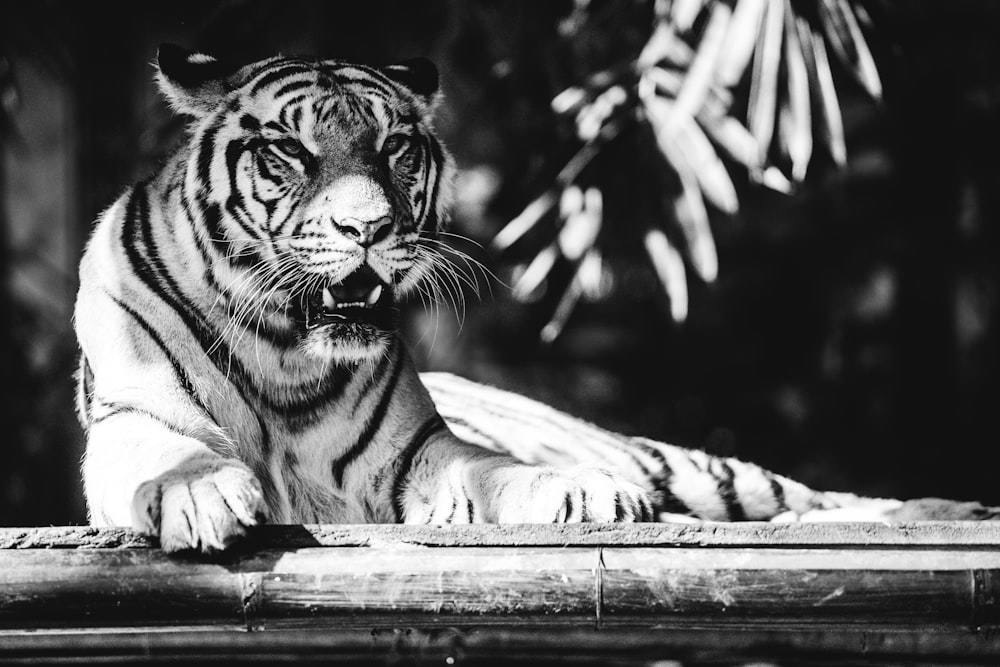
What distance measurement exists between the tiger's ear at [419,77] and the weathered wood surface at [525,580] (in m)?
1.10

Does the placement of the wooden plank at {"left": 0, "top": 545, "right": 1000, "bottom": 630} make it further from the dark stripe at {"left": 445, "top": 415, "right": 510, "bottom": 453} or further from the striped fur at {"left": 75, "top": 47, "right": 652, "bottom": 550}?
the dark stripe at {"left": 445, "top": 415, "right": 510, "bottom": 453}

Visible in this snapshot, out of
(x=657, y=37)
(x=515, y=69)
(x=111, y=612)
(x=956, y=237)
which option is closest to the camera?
(x=111, y=612)

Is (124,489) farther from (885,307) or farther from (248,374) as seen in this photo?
(885,307)

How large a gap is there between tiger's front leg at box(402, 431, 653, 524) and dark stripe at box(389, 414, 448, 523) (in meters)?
0.01

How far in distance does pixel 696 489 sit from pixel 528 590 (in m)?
1.42

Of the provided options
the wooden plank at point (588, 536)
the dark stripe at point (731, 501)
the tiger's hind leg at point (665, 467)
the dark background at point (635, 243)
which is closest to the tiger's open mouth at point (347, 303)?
the wooden plank at point (588, 536)

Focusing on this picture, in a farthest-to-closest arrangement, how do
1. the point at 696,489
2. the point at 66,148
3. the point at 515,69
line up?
the point at 66,148 < the point at 515,69 < the point at 696,489

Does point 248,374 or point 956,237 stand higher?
point 956,237

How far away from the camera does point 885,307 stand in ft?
19.5

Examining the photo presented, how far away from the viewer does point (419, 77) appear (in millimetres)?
2398

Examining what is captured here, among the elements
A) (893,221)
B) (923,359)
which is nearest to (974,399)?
(923,359)

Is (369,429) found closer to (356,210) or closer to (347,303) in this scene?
(347,303)

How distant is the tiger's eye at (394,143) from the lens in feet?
7.21

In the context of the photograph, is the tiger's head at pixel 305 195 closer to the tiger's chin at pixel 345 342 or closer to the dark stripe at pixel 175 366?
the tiger's chin at pixel 345 342
